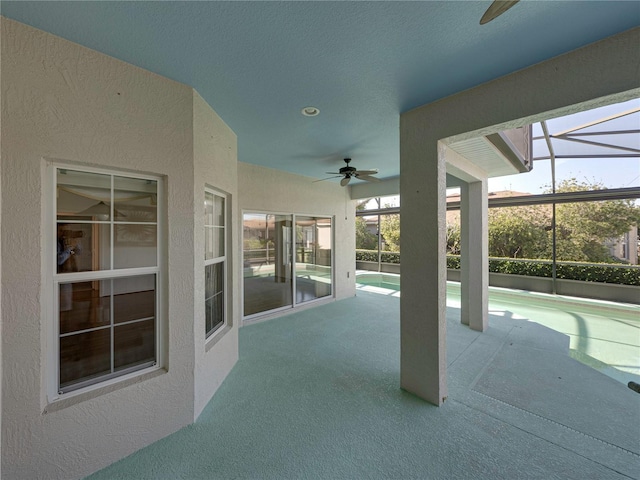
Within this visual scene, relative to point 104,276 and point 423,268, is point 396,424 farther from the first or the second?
point 104,276

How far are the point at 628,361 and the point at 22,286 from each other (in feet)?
20.9

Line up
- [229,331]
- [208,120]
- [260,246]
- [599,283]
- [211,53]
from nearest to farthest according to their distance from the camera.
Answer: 1. [211,53]
2. [208,120]
3. [229,331]
4. [260,246]
5. [599,283]

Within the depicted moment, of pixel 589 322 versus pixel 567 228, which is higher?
pixel 567 228

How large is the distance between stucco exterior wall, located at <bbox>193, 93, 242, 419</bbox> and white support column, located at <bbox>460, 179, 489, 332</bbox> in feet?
13.0

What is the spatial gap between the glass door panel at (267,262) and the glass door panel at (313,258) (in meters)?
0.28

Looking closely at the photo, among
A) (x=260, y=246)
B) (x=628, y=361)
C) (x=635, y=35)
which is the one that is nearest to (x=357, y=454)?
(x=635, y=35)

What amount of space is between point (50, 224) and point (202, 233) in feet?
3.20

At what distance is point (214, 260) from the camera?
278cm

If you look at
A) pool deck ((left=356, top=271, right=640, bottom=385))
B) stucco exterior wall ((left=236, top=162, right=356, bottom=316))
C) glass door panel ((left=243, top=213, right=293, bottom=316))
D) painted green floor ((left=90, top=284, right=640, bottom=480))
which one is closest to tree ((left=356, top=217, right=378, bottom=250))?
pool deck ((left=356, top=271, right=640, bottom=385))

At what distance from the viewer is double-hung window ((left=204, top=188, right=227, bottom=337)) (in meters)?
2.67

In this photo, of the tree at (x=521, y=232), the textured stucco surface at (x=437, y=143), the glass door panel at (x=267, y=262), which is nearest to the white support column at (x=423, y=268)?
the textured stucco surface at (x=437, y=143)

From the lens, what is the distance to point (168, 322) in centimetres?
201

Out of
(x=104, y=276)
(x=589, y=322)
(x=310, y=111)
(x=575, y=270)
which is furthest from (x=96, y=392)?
(x=575, y=270)

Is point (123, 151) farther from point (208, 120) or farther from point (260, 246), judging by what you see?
point (260, 246)
